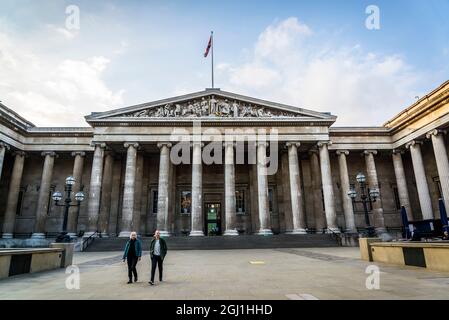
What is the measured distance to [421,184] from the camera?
27.2 m

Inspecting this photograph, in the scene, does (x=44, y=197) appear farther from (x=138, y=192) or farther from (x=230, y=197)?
(x=230, y=197)

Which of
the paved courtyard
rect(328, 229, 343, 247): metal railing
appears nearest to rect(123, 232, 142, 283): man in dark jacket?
the paved courtyard

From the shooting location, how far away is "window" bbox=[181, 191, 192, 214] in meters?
32.5

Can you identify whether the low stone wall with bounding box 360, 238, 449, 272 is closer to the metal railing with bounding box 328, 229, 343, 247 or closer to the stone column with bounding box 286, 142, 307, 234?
the metal railing with bounding box 328, 229, 343, 247

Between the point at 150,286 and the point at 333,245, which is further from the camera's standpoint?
the point at 333,245

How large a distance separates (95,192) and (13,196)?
9.94 metres

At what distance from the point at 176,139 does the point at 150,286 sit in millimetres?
20607

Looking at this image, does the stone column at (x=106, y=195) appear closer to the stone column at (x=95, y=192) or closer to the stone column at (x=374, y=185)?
the stone column at (x=95, y=192)

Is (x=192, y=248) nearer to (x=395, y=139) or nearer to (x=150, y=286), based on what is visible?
(x=150, y=286)

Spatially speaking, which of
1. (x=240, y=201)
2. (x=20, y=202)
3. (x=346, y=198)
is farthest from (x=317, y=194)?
(x=20, y=202)

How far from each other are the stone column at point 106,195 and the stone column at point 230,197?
12.1 meters

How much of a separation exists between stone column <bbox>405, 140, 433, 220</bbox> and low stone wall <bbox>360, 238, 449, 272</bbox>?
17.3 metres

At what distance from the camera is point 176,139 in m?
27.5
